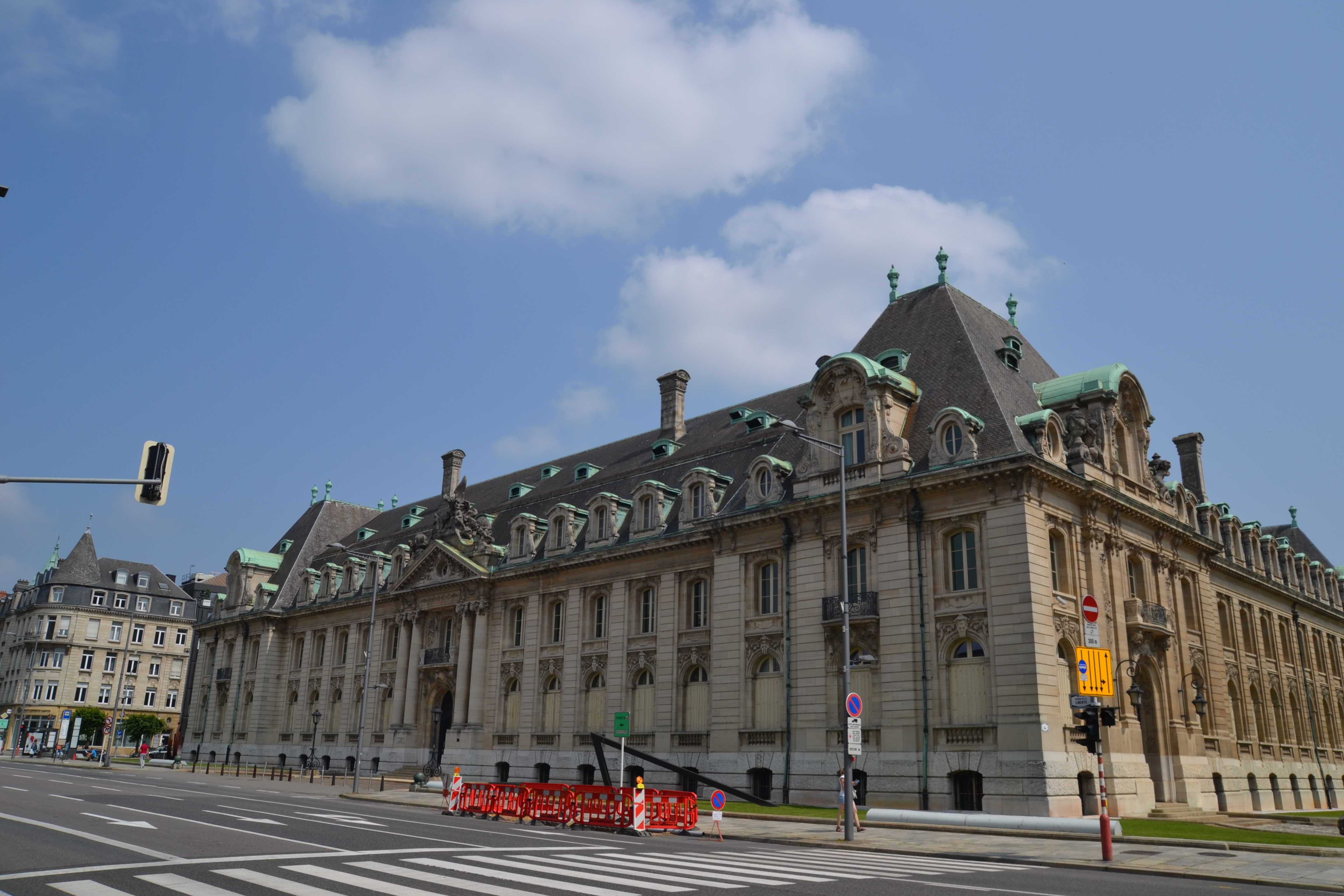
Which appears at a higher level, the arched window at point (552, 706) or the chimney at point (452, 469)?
the chimney at point (452, 469)

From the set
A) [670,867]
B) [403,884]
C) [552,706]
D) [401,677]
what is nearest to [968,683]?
[670,867]

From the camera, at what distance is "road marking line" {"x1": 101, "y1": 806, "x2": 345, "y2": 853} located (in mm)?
19812

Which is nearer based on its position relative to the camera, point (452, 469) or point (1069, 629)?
point (1069, 629)

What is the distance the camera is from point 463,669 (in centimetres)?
5553

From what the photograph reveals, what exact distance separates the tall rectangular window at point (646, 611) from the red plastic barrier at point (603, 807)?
18.0 metres

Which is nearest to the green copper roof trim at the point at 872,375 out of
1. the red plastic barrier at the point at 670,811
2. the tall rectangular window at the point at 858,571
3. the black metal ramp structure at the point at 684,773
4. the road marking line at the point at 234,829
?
the tall rectangular window at the point at 858,571

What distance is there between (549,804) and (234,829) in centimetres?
986

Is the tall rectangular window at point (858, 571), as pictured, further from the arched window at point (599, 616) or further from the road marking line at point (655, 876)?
the road marking line at point (655, 876)

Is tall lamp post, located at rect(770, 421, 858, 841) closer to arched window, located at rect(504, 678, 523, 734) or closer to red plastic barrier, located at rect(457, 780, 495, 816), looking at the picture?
red plastic barrier, located at rect(457, 780, 495, 816)

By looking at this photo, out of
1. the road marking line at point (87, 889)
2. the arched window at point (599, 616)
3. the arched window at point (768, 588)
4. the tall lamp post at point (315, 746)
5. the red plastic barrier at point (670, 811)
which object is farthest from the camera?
the tall lamp post at point (315, 746)

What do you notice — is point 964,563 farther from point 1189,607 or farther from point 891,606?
point 1189,607

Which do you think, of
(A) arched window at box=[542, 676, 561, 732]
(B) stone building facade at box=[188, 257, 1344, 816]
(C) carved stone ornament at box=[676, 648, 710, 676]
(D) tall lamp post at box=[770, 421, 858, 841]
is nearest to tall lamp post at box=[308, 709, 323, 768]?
(B) stone building facade at box=[188, 257, 1344, 816]

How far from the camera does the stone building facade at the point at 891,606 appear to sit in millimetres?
35000

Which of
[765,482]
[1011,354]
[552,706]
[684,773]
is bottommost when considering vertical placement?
[684,773]
